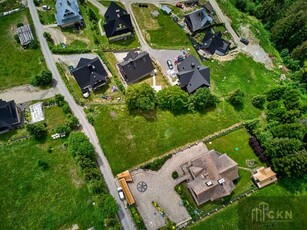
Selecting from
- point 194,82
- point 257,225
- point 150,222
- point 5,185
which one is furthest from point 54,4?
point 257,225

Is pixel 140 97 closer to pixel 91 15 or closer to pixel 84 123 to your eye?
pixel 84 123

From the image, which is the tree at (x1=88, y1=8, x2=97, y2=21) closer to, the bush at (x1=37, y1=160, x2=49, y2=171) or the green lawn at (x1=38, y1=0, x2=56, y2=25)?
the green lawn at (x1=38, y1=0, x2=56, y2=25)

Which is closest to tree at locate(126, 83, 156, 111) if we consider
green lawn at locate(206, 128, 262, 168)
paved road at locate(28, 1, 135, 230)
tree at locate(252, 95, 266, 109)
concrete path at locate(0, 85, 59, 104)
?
paved road at locate(28, 1, 135, 230)

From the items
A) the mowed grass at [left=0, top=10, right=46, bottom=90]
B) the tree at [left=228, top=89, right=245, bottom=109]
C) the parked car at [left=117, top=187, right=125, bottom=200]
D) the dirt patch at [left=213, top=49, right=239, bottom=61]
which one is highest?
the mowed grass at [left=0, top=10, right=46, bottom=90]

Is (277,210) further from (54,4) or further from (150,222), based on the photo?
(54,4)

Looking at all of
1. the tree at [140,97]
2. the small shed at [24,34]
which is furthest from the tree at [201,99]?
the small shed at [24,34]

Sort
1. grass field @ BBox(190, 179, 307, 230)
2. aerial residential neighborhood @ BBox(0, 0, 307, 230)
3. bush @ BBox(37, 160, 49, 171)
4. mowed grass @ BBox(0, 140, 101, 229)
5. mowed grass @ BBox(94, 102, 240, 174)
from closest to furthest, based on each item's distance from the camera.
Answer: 1. mowed grass @ BBox(0, 140, 101, 229)
2. grass field @ BBox(190, 179, 307, 230)
3. aerial residential neighborhood @ BBox(0, 0, 307, 230)
4. bush @ BBox(37, 160, 49, 171)
5. mowed grass @ BBox(94, 102, 240, 174)
